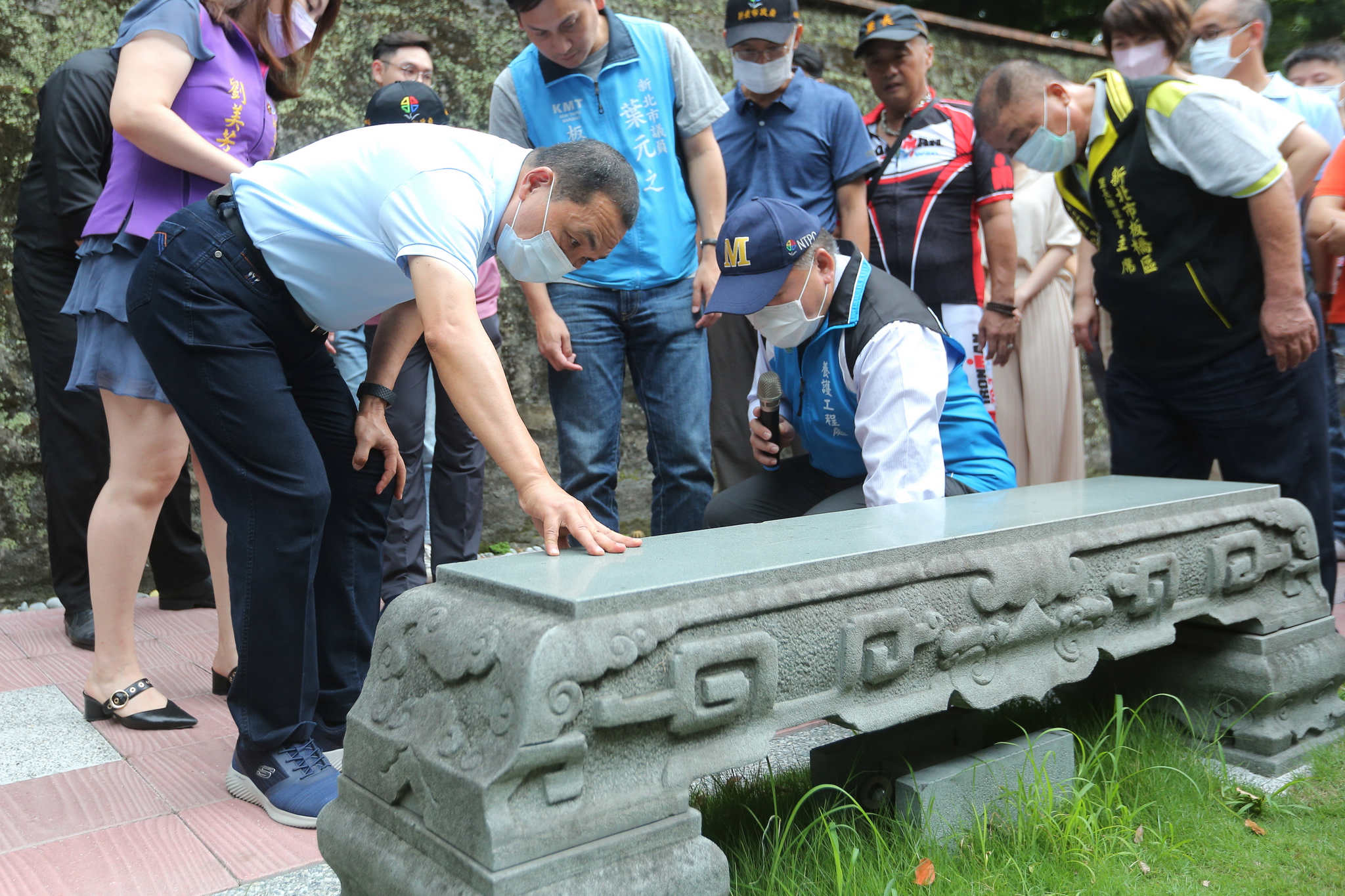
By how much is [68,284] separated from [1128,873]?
12.0 ft

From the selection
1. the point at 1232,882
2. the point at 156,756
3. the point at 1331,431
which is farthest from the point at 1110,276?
the point at 156,756

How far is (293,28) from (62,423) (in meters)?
1.73

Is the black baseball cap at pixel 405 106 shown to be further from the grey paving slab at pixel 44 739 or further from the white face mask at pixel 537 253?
the grey paving slab at pixel 44 739

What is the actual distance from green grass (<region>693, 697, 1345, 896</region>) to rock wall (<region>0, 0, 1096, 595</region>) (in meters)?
3.29

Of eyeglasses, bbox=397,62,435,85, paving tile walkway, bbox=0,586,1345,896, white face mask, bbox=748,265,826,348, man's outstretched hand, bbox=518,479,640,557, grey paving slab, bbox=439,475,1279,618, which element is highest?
eyeglasses, bbox=397,62,435,85

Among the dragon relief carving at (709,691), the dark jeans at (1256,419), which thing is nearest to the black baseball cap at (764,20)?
the dark jeans at (1256,419)

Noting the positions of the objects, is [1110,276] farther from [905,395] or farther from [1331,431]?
[1331,431]

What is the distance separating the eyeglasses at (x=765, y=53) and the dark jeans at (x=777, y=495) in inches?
62.6

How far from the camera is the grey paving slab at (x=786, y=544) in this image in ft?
5.67

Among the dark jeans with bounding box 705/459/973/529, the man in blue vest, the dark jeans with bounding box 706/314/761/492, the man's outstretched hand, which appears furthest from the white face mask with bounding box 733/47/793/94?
the man's outstretched hand

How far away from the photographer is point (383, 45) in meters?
4.60

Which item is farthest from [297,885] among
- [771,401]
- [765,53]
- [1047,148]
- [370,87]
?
[370,87]

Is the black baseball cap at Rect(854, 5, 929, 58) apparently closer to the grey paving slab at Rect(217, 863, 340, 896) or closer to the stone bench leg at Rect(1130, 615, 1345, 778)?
the stone bench leg at Rect(1130, 615, 1345, 778)

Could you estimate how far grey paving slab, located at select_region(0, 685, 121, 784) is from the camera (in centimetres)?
267
